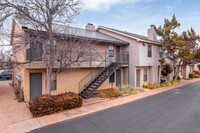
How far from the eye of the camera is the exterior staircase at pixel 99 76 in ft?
32.9

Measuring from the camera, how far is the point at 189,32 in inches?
635

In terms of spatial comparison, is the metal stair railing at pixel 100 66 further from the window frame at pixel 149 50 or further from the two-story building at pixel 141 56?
the window frame at pixel 149 50

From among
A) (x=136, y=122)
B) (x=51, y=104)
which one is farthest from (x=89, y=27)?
(x=136, y=122)

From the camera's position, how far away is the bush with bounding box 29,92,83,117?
20.5ft

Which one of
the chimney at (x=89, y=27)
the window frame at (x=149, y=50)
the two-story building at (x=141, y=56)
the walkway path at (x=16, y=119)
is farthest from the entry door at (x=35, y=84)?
the window frame at (x=149, y=50)

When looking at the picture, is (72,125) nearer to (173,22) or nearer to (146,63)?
(146,63)

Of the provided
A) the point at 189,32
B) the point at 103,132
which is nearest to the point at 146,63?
the point at 189,32

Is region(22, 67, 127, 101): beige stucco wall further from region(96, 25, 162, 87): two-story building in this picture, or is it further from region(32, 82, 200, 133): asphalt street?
region(96, 25, 162, 87): two-story building

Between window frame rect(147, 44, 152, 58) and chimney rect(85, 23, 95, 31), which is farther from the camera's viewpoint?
chimney rect(85, 23, 95, 31)

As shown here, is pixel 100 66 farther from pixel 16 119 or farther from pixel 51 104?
pixel 16 119

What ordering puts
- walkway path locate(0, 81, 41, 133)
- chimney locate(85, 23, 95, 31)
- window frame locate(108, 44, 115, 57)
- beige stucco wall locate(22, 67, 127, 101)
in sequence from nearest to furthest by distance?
walkway path locate(0, 81, 41, 133) < beige stucco wall locate(22, 67, 127, 101) < window frame locate(108, 44, 115, 57) < chimney locate(85, 23, 95, 31)

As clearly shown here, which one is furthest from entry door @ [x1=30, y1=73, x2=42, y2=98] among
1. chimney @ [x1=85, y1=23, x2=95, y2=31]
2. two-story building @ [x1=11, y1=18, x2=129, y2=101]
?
chimney @ [x1=85, y1=23, x2=95, y2=31]

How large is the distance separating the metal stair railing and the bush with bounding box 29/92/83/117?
3.61 m

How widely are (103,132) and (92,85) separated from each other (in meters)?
5.82
